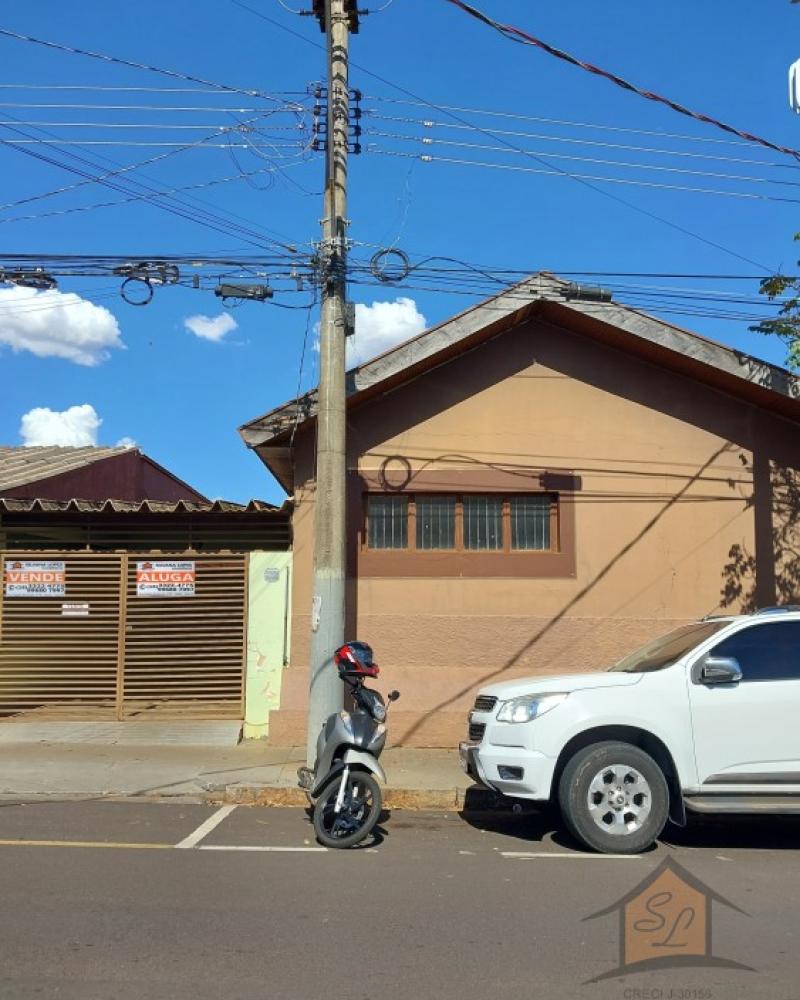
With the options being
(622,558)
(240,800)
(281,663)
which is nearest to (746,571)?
(622,558)

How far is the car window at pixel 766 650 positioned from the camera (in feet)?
23.7

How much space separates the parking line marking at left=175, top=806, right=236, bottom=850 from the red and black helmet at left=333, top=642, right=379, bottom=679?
5.53ft

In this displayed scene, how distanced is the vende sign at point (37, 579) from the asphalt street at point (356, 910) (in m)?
4.79

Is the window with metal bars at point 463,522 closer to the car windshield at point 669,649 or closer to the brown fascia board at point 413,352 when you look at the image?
the brown fascia board at point 413,352

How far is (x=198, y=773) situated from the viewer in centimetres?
982

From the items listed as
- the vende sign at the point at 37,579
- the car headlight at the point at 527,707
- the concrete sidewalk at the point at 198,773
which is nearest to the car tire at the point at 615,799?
the car headlight at the point at 527,707

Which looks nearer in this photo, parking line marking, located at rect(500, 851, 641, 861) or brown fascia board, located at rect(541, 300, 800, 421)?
parking line marking, located at rect(500, 851, 641, 861)

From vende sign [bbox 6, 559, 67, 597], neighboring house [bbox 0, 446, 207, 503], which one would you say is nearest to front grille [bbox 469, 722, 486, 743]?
vende sign [bbox 6, 559, 67, 597]

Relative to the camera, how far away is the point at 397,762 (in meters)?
10.5

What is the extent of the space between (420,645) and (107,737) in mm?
4079

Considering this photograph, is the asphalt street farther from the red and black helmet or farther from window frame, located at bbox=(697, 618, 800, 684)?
window frame, located at bbox=(697, 618, 800, 684)

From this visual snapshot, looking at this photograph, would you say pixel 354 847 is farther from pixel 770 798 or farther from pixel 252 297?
pixel 252 297

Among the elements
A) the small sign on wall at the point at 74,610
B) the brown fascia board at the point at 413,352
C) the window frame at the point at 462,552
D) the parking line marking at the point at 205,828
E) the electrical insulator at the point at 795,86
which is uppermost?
the electrical insulator at the point at 795,86

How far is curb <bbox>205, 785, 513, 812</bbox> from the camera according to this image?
28.8 ft
